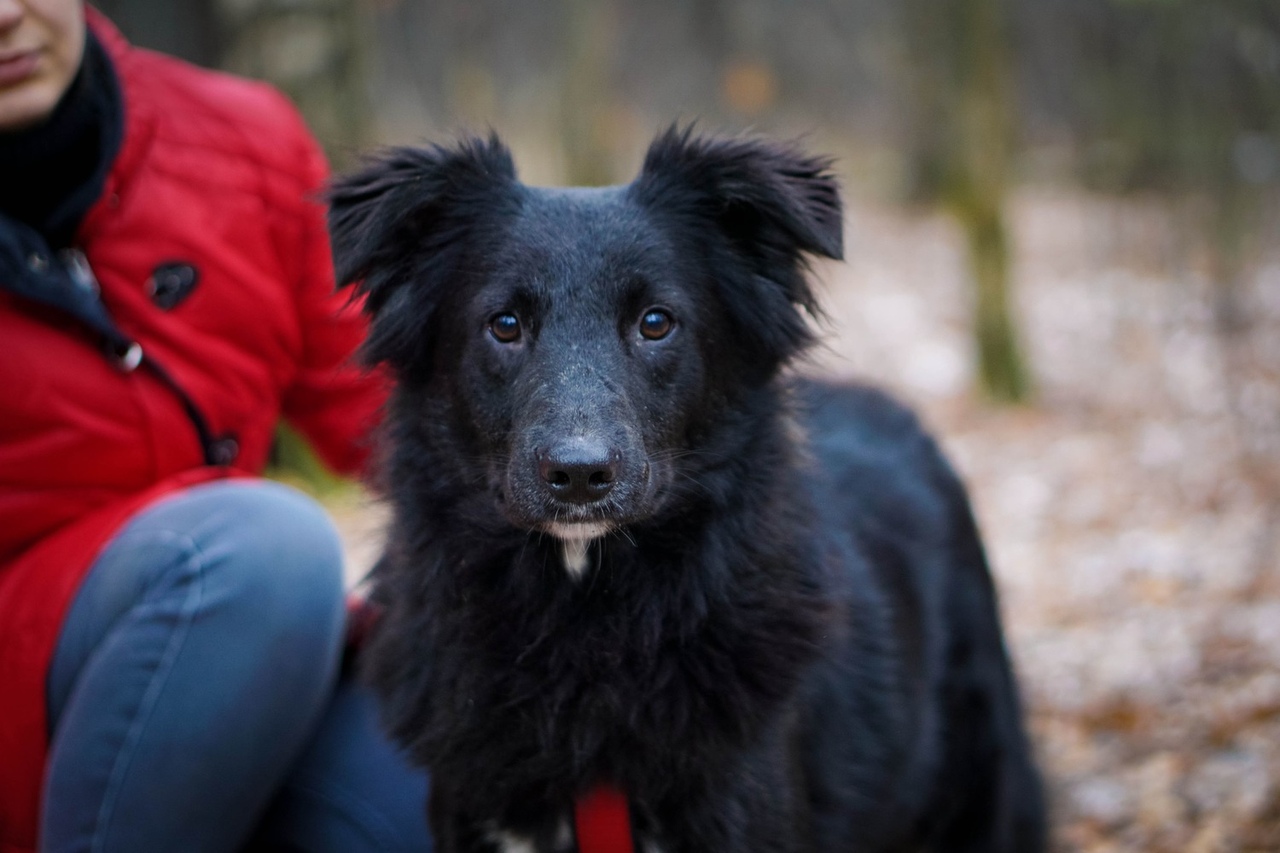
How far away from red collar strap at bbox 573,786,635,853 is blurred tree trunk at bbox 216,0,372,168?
13.1ft

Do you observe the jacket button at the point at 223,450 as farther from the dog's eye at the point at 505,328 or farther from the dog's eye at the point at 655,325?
the dog's eye at the point at 655,325

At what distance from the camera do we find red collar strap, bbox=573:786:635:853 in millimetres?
2193

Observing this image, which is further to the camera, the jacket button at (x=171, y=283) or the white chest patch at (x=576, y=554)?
the jacket button at (x=171, y=283)

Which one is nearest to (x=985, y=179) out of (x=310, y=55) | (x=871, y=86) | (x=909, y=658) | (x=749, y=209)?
(x=310, y=55)

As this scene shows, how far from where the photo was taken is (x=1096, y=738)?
3.83m

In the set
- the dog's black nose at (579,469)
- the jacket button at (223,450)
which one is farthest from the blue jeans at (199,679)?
the dog's black nose at (579,469)

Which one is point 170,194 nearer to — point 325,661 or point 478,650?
point 325,661

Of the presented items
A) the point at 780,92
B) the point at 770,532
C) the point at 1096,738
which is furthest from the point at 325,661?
the point at 780,92

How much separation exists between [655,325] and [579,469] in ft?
1.55

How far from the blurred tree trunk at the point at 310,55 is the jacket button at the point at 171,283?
111 inches

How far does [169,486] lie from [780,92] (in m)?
17.9

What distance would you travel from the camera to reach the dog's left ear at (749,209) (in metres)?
2.44

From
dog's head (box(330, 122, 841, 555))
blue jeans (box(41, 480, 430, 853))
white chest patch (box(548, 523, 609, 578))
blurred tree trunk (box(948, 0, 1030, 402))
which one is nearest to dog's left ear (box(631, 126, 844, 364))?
dog's head (box(330, 122, 841, 555))

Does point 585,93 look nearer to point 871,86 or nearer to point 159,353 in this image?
point 871,86
